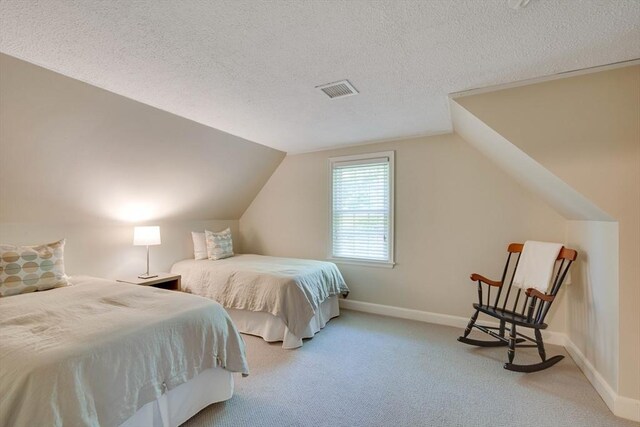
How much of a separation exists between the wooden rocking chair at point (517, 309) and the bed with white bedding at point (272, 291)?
151cm

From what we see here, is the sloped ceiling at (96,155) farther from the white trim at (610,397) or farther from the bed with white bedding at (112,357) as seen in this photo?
the white trim at (610,397)

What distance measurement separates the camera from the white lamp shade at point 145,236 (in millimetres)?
3377

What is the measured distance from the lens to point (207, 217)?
459 centimetres

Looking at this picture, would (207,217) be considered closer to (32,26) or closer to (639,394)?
(32,26)

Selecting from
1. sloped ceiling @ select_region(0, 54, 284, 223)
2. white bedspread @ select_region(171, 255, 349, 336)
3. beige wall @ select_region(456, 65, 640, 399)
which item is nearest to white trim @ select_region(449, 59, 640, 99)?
beige wall @ select_region(456, 65, 640, 399)

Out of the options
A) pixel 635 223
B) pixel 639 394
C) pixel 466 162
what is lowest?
pixel 639 394

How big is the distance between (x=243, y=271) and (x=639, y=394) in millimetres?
3293

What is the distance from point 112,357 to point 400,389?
1921mm

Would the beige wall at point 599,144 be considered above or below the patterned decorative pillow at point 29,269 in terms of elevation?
above

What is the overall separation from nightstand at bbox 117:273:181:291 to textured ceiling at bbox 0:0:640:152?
1.89m

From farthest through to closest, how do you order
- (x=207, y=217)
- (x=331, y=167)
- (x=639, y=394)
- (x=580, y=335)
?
1. (x=207, y=217)
2. (x=331, y=167)
3. (x=580, y=335)
4. (x=639, y=394)

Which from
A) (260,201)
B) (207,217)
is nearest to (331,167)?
(260,201)

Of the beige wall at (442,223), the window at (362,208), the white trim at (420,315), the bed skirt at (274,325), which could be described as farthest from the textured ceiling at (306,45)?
the white trim at (420,315)

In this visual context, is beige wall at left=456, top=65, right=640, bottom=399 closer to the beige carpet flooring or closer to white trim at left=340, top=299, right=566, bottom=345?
the beige carpet flooring
